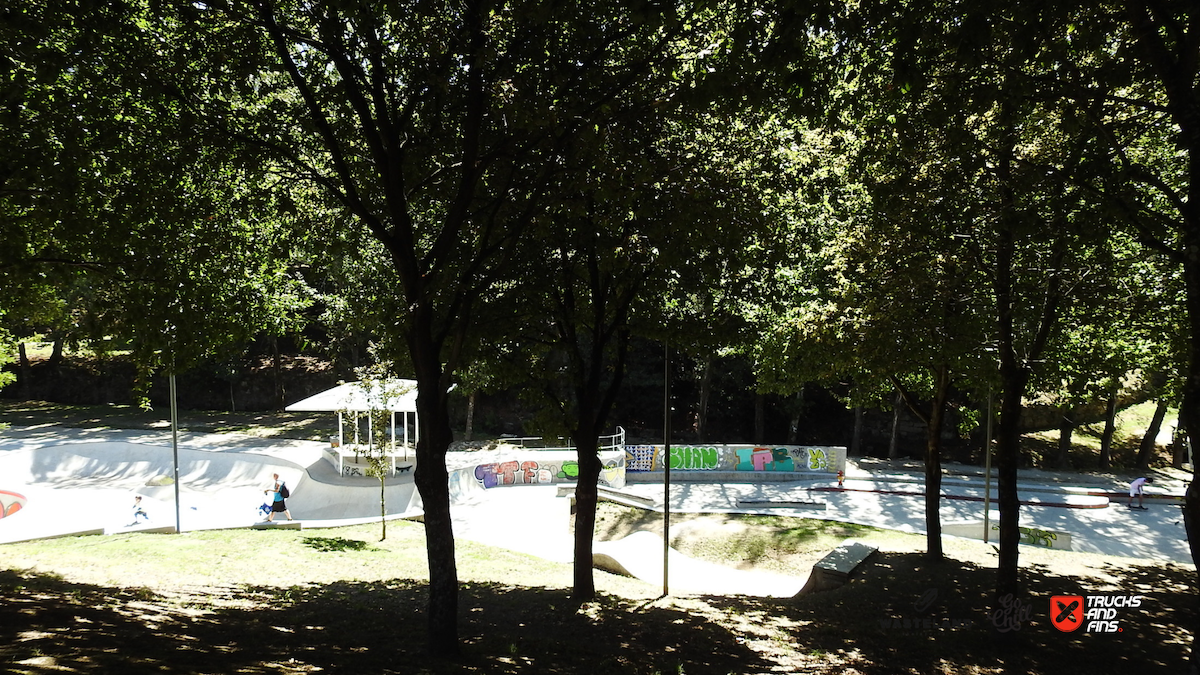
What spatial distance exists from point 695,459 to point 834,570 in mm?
17430

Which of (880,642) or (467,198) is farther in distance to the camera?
(880,642)

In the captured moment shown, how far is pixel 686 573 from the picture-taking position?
17.0 metres

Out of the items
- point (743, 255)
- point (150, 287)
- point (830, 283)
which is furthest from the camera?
point (830, 283)

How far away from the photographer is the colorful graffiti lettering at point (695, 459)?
101ft

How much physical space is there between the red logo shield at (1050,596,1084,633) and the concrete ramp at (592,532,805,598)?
5779 millimetres

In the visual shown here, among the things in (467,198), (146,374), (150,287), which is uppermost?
(467,198)

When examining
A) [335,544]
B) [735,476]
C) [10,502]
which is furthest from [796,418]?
[10,502]

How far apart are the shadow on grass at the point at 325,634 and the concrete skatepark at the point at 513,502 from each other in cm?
608

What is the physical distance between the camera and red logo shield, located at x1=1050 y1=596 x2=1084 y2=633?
9641mm

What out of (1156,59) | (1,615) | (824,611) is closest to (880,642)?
(824,611)

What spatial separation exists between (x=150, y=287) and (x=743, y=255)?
8.28 m

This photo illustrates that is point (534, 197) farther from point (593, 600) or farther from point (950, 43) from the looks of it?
point (593, 600)

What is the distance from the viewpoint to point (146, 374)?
10234 millimetres

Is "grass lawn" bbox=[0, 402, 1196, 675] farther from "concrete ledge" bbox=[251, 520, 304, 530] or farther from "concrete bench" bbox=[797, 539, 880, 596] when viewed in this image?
"concrete ledge" bbox=[251, 520, 304, 530]
